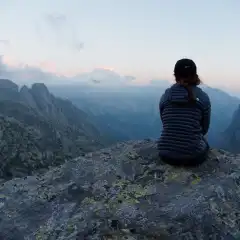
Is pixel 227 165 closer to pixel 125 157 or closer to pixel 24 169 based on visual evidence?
pixel 125 157

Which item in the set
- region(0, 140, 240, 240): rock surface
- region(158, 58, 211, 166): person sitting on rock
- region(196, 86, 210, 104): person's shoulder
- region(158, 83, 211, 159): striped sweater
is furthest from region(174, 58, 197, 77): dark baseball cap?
region(0, 140, 240, 240): rock surface

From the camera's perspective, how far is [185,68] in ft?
31.1

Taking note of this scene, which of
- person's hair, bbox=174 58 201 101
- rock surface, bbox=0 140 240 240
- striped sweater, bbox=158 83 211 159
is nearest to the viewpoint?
rock surface, bbox=0 140 240 240

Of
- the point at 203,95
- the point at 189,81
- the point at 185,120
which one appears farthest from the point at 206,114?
the point at 189,81

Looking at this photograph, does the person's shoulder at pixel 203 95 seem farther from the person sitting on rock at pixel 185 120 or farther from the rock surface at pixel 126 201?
the rock surface at pixel 126 201

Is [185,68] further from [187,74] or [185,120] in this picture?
[185,120]

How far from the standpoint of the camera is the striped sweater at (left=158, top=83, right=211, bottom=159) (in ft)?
30.5

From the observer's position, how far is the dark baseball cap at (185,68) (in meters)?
9.42

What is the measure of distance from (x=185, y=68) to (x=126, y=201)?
3919mm

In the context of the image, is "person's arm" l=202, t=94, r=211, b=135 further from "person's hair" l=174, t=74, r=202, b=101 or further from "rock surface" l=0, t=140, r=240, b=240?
"rock surface" l=0, t=140, r=240, b=240

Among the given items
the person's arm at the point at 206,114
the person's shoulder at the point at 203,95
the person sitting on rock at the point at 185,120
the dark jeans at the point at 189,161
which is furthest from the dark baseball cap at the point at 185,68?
the dark jeans at the point at 189,161

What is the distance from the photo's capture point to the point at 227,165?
32.6 ft

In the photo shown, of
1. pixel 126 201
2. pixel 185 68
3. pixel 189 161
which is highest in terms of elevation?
pixel 185 68

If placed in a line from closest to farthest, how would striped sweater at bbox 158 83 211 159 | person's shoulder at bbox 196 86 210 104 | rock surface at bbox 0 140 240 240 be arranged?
rock surface at bbox 0 140 240 240 → striped sweater at bbox 158 83 211 159 → person's shoulder at bbox 196 86 210 104
